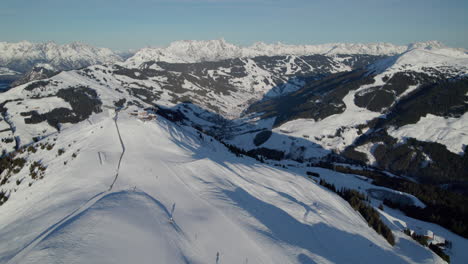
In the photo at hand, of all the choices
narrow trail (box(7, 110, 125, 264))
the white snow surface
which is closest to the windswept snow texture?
narrow trail (box(7, 110, 125, 264))

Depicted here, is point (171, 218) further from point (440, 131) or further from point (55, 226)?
point (440, 131)

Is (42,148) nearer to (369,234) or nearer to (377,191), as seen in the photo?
(369,234)

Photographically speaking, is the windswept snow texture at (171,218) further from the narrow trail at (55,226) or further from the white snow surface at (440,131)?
the white snow surface at (440,131)

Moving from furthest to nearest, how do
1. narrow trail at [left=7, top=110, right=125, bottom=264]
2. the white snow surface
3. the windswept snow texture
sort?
the white snow surface
the windswept snow texture
narrow trail at [left=7, top=110, right=125, bottom=264]

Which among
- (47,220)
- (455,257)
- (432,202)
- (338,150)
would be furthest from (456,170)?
(47,220)

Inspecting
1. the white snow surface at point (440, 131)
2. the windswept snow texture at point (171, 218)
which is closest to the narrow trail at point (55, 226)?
the windswept snow texture at point (171, 218)

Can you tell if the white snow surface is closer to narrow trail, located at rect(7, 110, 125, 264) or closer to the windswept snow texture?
the windswept snow texture
